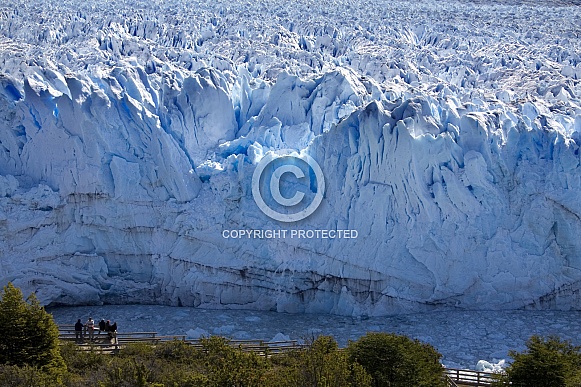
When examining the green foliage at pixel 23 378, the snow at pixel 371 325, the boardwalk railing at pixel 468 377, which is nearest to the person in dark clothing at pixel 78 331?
the snow at pixel 371 325

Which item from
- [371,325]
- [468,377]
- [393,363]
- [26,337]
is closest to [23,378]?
[26,337]

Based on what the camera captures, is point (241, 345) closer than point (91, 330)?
Yes

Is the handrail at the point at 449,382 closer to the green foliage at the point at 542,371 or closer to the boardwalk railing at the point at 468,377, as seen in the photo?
the boardwalk railing at the point at 468,377

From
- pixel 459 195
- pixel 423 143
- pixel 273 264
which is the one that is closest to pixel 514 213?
pixel 459 195

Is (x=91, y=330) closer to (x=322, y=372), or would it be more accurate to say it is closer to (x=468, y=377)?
(x=322, y=372)

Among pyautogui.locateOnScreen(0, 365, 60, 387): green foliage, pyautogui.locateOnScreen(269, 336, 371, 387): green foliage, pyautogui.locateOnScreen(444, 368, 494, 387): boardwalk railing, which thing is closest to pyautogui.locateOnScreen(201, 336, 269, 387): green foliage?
pyautogui.locateOnScreen(269, 336, 371, 387): green foliage

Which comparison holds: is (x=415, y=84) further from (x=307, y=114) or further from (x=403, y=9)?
(x=403, y=9)
